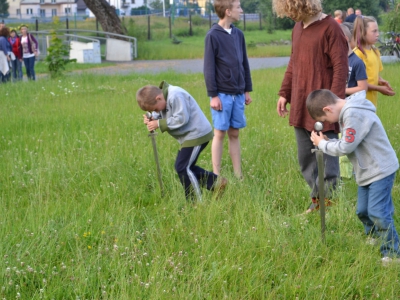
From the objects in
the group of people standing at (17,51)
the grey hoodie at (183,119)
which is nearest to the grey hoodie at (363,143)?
the grey hoodie at (183,119)

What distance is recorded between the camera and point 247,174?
6230 mm

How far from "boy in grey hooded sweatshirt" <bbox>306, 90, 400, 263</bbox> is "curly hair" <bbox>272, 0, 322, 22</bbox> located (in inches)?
39.3

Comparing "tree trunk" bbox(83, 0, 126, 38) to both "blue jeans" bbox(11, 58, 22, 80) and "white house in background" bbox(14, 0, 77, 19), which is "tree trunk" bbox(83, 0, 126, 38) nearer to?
"blue jeans" bbox(11, 58, 22, 80)

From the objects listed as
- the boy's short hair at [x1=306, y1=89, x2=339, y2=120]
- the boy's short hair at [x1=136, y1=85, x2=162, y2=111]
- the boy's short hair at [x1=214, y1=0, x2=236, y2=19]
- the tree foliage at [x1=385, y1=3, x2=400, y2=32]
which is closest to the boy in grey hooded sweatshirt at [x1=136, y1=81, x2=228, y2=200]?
the boy's short hair at [x1=136, y1=85, x2=162, y2=111]

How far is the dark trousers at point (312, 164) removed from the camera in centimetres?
524

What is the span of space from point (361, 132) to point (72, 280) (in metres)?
2.00

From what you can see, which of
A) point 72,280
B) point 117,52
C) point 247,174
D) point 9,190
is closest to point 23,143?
point 9,190

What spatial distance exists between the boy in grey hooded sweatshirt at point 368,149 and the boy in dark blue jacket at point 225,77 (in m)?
2.06

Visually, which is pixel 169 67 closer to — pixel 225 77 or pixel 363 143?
pixel 225 77

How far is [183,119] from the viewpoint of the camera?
5.36 meters

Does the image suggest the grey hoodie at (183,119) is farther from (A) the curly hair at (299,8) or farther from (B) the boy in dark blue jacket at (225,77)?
(A) the curly hair at (299,8)

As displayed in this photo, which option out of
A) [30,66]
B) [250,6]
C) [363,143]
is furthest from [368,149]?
[250,6]

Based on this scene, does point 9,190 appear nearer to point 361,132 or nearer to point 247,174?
point 247,174

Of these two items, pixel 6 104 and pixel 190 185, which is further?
pixel 6 104
